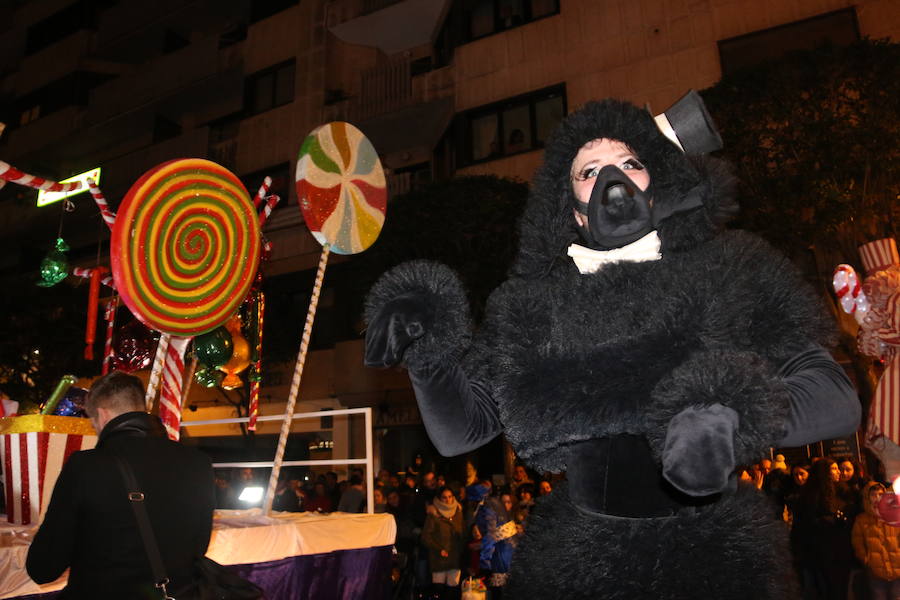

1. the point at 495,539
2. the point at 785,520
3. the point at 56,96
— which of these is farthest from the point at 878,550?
the point at 56,96

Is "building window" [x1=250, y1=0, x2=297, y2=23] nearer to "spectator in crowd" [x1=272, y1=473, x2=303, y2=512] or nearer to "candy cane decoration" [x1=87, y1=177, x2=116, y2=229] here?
"spectator in crowd" [x1=272, y1=473, x2=303, y2=512]

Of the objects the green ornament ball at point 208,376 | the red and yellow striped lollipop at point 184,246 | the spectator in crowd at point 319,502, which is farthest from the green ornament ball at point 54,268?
the spectator in crowd at point 319,502

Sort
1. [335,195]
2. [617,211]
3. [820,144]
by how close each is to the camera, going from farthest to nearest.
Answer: [820,144]
[335,195]
[617,211]

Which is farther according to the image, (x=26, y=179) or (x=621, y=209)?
(x=26, y=179)

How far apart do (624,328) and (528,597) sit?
2.00ft

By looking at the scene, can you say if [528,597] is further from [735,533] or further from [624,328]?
[624,328]

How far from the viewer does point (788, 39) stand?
1240 centimetres

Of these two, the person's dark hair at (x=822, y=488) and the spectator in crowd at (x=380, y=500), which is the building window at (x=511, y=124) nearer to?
the spectator in crowd at (x=380, y=500)

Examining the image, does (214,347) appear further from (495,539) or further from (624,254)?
(624,254)

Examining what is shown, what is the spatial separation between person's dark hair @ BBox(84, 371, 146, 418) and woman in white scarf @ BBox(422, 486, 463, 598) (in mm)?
5200

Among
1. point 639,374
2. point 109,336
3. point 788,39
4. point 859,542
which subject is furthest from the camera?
point 788,39

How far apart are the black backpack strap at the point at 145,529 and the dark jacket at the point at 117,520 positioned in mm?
20

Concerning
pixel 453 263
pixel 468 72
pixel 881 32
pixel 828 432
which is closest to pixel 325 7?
pixel 468 72

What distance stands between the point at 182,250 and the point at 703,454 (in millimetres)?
3235
